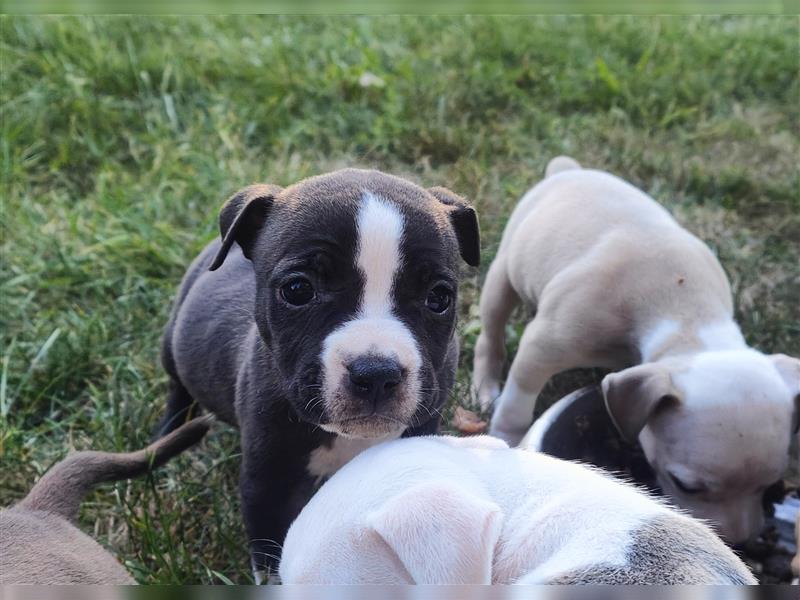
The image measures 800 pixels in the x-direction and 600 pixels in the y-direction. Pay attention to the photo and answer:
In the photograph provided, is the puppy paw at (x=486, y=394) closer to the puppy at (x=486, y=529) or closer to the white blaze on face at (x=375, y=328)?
the white blaze on face at (x=375, y=328)

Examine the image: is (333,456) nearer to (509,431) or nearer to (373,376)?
(373,376)

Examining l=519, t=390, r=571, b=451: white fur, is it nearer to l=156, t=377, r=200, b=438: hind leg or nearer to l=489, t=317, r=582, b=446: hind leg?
l=489, t=317, r=582, b=446: hind leg

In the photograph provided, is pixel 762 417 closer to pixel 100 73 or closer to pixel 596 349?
pixel 596 349

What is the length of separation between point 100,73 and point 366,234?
3478 mm

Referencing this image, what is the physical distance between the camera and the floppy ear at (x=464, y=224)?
2.46 m

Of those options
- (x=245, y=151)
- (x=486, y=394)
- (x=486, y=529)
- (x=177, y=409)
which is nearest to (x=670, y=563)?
(x=486, y=529)

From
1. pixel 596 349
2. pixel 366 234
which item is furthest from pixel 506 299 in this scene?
pixel 366 234

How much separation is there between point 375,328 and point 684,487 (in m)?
1.35

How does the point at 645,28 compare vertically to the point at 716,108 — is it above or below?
above

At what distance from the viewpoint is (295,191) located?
2.37m

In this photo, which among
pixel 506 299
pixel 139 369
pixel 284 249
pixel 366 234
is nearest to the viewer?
pixel 366 234

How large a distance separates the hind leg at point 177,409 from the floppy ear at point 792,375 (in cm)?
199

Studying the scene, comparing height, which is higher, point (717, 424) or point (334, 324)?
point (334, 324)

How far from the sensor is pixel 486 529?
161cm
